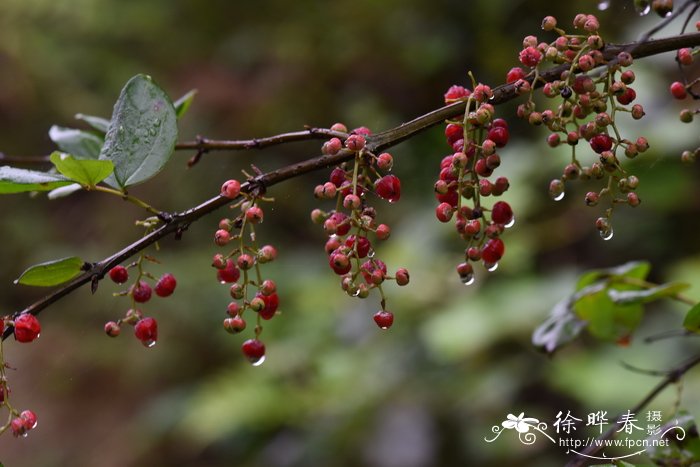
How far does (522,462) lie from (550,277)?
0.48 metres

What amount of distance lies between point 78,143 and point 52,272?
9.9 inches

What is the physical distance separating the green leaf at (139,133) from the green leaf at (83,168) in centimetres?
2

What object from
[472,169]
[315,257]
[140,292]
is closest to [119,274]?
[140,292]

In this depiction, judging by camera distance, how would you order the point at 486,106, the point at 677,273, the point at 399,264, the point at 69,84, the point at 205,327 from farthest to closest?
the point at 69,84, the point at 205,327, the point at 399,264, the point at 677,273, the point at 486,106

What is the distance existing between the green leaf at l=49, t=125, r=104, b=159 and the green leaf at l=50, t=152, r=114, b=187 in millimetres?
215

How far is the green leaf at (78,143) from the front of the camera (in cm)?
69

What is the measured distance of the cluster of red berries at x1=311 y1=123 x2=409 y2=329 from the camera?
0.45 m

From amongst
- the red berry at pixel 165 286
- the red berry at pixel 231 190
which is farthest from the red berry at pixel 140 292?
the red berry at pixel 231 190

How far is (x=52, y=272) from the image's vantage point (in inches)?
18.9

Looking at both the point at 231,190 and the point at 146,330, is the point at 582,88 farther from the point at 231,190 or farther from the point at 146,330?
the point at 146,330

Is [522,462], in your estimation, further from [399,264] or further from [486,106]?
[486,106]

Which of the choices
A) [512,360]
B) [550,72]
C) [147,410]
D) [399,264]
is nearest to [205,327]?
[147,410]

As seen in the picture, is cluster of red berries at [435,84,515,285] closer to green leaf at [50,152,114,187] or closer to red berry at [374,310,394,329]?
red berry at [374,310,394,329]

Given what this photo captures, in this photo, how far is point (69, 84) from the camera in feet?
10.5
